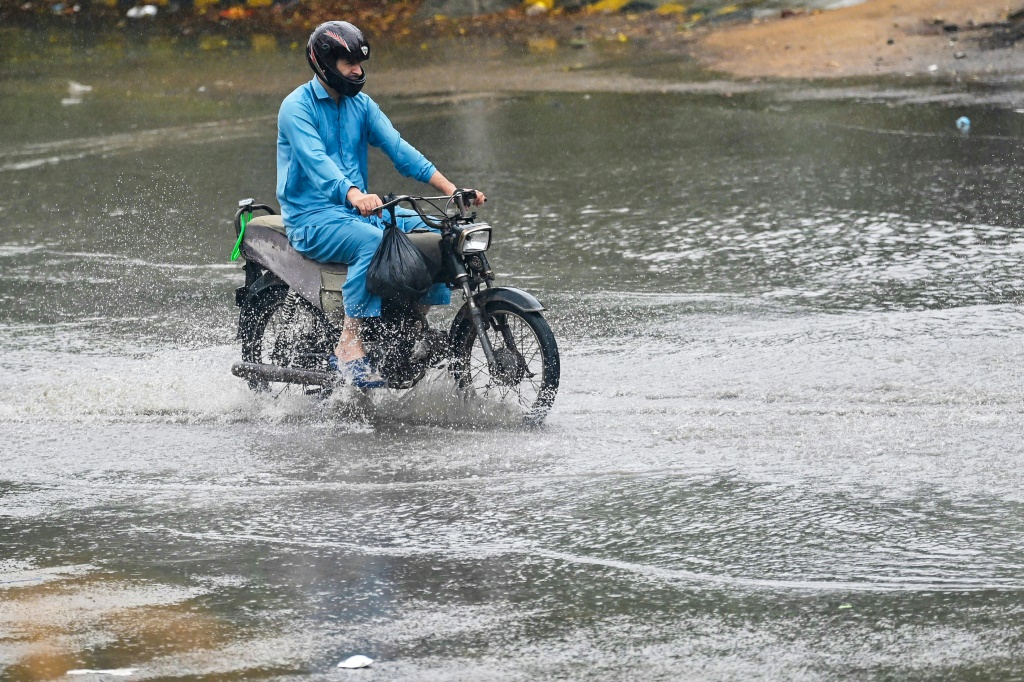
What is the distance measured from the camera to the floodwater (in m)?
4.35

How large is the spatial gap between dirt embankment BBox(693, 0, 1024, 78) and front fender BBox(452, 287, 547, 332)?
971cm

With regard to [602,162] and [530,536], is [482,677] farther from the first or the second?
[602,162]

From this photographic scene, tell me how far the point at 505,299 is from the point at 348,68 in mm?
1231

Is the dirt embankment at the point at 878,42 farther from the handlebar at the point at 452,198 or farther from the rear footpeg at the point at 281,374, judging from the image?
the rear footpeg at the point at 281,374

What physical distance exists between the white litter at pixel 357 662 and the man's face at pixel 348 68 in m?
3.04

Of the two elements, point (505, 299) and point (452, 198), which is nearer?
point (505, 299)

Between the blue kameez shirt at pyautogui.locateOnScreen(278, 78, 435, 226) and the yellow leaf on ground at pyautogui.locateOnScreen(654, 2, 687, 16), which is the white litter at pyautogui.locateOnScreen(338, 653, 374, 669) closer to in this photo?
the blue kameez shirt at pyautogui.locateOnScreen(278, 78, 435, 226)

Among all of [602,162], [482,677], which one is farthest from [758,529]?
[602,162]

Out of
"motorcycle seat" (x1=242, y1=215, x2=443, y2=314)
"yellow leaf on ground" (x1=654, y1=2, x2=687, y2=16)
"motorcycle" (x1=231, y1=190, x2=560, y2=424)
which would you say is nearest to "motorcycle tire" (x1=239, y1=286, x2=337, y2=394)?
"motorcycle" (x1=231, y1=190, x2=560, y2=424)

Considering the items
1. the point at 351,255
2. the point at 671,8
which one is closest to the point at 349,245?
the point at 351,255

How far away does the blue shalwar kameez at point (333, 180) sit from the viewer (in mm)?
6406

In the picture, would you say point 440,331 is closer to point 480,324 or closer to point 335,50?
point 480,324

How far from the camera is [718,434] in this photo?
6.10 metres

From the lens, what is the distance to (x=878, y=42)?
1622 centimetres
